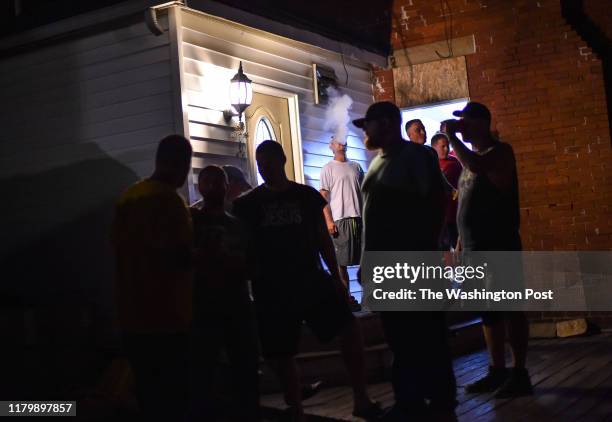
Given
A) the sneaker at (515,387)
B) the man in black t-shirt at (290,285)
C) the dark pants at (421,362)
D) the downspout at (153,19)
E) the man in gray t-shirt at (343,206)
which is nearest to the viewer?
the dark pants at (421,362)

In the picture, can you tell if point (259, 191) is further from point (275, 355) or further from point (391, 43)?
point (391, 43)

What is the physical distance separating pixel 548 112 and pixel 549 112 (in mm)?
13

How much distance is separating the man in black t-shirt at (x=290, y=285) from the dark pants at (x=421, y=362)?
488 millimetres

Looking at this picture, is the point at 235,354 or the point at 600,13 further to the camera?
the point at 600,13

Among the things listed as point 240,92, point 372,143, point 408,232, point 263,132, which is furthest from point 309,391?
point 263,132

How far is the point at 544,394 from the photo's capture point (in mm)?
5324

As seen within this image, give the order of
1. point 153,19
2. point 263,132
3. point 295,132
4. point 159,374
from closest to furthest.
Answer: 1. point 159,374
2. point 153,19
3. point 263,132
4. point 295,132

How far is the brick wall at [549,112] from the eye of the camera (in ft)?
29.4

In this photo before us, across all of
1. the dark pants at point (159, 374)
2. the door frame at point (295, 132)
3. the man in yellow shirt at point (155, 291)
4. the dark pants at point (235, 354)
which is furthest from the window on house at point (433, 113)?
the dark pants at point (159, 374)

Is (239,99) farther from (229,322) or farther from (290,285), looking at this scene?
(229,322)

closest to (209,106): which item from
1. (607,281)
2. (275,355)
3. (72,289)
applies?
(72,289)

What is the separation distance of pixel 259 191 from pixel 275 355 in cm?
106

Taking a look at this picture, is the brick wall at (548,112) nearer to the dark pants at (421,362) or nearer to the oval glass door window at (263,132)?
the oval glass door window at (263,132)

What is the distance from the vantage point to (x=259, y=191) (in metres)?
4.84
